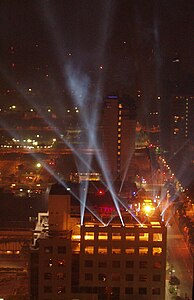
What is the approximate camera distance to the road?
14.2 feet

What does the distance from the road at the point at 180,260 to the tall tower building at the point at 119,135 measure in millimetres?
1919

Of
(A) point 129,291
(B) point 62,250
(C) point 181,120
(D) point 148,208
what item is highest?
(C) point 181,120

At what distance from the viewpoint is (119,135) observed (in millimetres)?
8188

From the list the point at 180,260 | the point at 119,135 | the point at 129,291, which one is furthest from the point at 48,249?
the point at 119,135

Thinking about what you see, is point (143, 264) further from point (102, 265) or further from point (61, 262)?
point (61, 262)

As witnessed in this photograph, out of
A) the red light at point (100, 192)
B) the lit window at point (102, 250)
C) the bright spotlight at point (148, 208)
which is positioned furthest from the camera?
the red light at point (100, 192)

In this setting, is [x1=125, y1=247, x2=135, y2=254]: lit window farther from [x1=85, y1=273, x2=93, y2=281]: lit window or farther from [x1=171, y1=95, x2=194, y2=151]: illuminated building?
[x1=171, y1=95, x2=194, y2=151]: illuminated building

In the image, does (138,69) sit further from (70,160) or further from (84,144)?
(70,160)

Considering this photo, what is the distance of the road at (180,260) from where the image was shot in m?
4.33

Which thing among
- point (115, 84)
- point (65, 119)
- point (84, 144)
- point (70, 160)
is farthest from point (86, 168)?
point (65, 119)

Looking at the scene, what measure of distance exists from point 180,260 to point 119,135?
3.34 meters

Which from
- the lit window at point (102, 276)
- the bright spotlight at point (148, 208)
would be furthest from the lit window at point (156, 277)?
the bright spotlight at point (148, 208)

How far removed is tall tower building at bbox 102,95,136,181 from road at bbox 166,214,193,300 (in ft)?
6.30

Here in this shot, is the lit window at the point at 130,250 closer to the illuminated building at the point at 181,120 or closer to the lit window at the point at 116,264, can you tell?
the lit window at the point at 116,264
